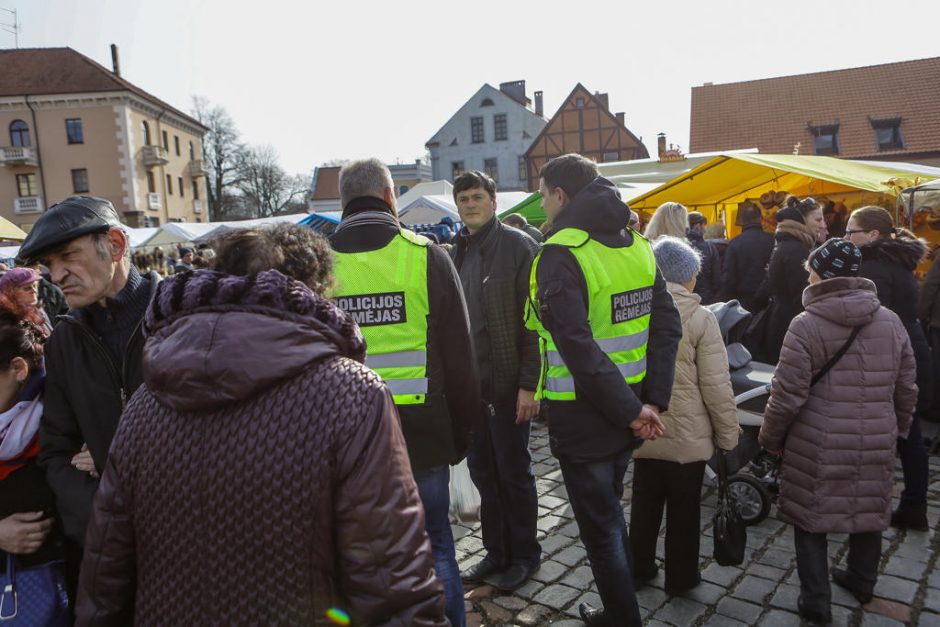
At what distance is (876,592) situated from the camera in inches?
136

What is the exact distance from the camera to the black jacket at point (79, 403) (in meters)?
2.04

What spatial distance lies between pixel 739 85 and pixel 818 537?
38.4 meters

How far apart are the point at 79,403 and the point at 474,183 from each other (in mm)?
2503

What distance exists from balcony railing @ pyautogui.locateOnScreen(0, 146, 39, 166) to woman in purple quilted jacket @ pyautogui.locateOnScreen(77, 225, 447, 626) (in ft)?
161

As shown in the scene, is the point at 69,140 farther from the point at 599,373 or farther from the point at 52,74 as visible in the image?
the point at 599,373

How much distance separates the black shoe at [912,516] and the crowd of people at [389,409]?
Result: 1 centimetres

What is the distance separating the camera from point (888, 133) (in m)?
32.2

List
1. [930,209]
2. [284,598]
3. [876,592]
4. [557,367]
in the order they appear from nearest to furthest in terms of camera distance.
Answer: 1. [284,598]
2. [557,367]
3. [876,592]
4. [930,209]

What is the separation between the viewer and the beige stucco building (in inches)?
1636

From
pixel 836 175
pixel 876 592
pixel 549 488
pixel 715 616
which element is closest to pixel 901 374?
pixel 876 592

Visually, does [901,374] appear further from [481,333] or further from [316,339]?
[316,339]

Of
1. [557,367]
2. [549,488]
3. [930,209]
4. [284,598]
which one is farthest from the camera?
[930,209]

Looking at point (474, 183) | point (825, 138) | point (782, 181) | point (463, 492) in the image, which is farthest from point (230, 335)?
point (825, 138)

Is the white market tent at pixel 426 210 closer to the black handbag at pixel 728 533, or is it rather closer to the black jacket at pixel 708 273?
the black jacket at pixel 708 273
